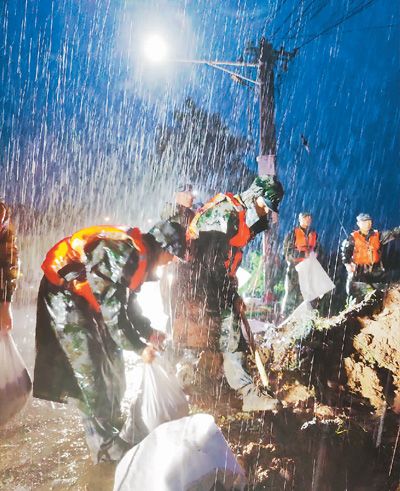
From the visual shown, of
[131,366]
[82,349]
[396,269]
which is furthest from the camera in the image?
[396,269]

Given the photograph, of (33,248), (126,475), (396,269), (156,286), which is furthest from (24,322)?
(33,248)

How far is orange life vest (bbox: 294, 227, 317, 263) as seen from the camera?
6.49m

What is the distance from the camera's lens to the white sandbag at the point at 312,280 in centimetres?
616

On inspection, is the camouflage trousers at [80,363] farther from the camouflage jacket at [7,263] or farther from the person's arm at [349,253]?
the person's arm at [349,253]

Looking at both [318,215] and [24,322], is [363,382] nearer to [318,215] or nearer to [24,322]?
[24,322]

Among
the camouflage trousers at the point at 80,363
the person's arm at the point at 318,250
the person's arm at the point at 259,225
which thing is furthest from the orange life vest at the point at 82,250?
the person's arm at the point at 318,250

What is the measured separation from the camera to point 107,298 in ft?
7.75

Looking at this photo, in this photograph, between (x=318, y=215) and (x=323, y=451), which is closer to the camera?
(x=323, y=451)

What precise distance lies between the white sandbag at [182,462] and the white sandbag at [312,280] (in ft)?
15.5

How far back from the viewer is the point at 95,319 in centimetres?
269

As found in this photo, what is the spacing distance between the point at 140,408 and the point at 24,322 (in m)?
5.86

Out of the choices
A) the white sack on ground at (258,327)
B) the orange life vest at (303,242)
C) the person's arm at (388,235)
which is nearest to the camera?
the white sack on ground at (258,327)

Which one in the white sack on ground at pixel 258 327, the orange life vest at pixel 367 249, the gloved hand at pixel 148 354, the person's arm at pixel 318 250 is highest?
the orange life vest at pixel 367 249

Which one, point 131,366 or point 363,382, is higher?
point 363,382
